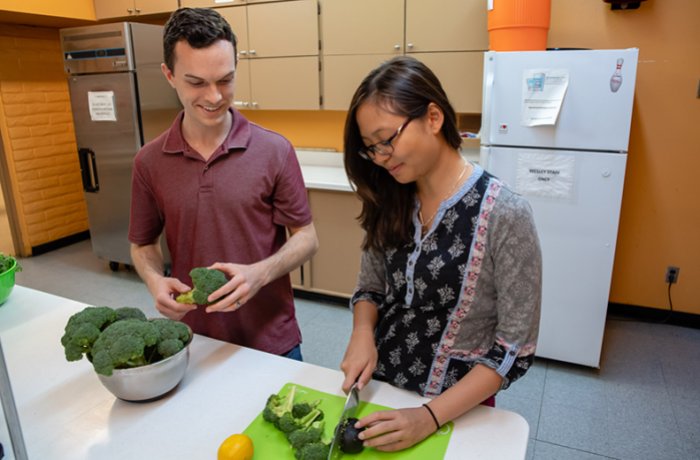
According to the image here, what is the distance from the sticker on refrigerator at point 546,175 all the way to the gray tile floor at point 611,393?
929mm

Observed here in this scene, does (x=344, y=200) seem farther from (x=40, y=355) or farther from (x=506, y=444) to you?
(x=506, y=444)

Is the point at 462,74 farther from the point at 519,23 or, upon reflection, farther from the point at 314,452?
the point at 314,452

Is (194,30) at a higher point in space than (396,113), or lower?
higher

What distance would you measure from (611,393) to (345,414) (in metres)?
1.93

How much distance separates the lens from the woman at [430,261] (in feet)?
3.15

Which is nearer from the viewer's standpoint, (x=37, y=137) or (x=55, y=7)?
(x=55, y=7)

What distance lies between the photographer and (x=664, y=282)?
3000 mm

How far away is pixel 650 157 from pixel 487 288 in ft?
7.90

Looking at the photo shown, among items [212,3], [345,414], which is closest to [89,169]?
[212,3]

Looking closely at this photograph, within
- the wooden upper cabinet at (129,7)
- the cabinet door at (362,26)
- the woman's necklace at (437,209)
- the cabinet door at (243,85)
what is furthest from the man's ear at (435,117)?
the wooden upper cabinet at (129,7)

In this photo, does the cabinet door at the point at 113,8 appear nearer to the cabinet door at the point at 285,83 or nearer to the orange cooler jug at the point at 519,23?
the cabinet door at the point at 285,83

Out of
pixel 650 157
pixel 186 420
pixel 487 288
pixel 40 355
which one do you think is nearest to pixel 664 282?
pixel 650 157

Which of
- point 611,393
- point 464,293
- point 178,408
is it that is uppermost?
point 464,293

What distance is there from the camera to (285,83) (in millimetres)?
3428
